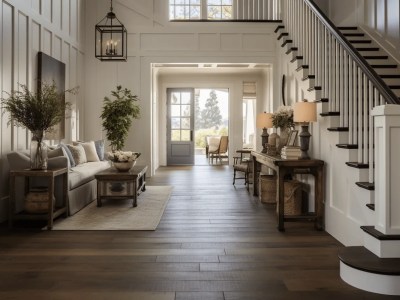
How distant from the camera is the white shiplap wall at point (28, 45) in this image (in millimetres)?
4961

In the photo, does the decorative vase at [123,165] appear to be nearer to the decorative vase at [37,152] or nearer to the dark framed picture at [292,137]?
the decorative vase at [37,152]

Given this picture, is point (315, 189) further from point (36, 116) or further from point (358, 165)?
point (36, 116)

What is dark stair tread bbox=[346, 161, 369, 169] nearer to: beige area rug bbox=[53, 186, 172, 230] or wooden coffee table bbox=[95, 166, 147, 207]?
beige area rug bbox=[53, 186, 172, 230]

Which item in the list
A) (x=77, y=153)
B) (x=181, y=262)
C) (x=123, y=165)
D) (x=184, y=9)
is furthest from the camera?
(x=184, y=9)

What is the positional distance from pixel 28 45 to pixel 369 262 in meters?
5.14

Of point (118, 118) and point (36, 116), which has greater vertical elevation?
point (118, 118)

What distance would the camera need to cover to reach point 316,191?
4.36 metres

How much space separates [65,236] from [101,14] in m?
6.30

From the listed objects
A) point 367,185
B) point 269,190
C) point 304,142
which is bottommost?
point 269,190

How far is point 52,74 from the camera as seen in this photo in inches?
262

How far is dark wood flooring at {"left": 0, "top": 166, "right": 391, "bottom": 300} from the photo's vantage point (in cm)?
261

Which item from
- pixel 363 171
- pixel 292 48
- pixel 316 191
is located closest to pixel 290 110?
pixel 292 48

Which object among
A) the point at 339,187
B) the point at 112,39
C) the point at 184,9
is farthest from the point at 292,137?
the point at 184,9

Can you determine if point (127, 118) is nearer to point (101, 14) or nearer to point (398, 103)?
point (101, 14)
